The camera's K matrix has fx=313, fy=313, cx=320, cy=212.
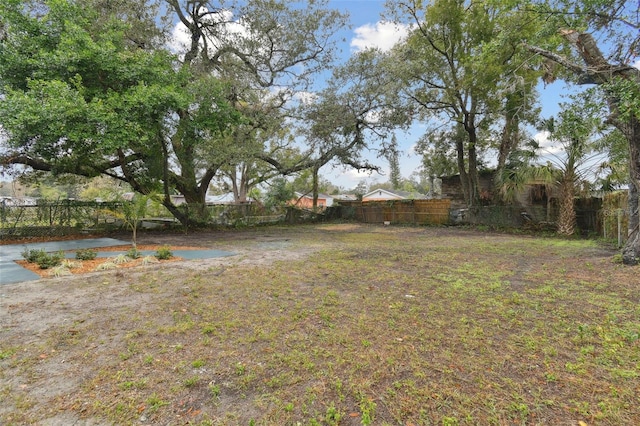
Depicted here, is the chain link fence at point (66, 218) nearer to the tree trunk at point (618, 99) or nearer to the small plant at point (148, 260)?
the small plant at point (148, 260)

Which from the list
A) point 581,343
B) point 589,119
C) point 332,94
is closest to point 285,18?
point 332,94

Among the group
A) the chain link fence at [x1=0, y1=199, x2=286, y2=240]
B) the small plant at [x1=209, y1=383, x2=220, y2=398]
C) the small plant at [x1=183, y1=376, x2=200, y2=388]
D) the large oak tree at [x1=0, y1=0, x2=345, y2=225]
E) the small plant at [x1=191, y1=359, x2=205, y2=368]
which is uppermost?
the large oak tree at [x1=0, y1=0, x2=345, y2=225]

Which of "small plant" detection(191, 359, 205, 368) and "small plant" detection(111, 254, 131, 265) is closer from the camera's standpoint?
"small plant" detection(191, 359, 205, 368)

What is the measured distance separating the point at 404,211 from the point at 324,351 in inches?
607

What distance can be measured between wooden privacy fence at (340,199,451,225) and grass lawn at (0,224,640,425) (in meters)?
11.0

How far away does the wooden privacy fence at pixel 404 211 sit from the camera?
1569cm

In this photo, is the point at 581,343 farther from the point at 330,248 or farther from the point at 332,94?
the point at 332,94

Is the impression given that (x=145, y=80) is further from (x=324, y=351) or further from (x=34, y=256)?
(x=324, y=351)

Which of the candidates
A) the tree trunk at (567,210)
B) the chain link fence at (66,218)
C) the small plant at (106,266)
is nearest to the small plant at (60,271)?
the small plant at (106,266)

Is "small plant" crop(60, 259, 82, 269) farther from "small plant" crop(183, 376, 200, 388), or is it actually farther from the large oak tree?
"small plant" crop(183, 376, 200, 388)

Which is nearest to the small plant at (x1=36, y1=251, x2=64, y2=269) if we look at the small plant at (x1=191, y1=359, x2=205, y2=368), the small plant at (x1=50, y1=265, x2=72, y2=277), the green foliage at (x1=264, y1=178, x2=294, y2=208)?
the small plant at (x1=50, y1=265, x2=72, y2=277)

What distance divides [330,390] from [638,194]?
22.8ft

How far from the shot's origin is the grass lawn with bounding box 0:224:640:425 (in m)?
1.83

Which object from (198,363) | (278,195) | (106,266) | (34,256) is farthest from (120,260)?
(278,195)
